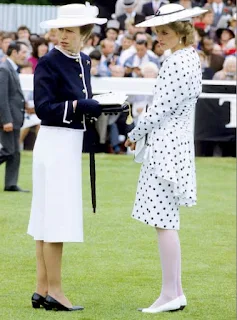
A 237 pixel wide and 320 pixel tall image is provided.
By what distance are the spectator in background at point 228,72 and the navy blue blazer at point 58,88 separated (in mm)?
12668

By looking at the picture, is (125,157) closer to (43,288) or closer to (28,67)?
(28,67)

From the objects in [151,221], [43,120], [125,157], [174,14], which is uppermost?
[174,14]

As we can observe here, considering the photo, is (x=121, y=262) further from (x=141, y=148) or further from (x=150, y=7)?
(x=150, y=7)

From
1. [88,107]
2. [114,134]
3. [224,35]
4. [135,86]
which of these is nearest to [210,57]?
[224,35]

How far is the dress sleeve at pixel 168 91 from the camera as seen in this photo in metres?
7.44

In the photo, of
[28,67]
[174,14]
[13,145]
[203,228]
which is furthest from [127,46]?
[174,14]

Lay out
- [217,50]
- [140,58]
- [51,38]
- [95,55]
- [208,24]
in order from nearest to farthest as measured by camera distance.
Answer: [95,55], [140,58], [217,50], [51,38], [208,24]

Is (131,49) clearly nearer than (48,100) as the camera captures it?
No

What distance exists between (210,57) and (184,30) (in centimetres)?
1454

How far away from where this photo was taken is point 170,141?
24.6 feet

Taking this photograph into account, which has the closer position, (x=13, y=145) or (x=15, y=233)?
(x=15, y=233)

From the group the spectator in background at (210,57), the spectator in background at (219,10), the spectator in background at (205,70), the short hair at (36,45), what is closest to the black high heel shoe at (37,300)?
the spectator in background at (205,70)

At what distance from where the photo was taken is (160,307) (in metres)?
7.61

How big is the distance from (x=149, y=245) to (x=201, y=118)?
27.6 feet
